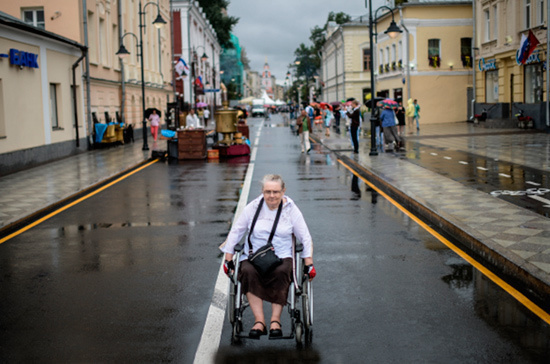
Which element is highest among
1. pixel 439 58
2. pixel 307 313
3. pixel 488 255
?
pixel 439 58

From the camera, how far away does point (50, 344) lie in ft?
17.3

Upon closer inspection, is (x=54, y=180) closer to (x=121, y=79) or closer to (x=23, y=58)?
(x=23, y=58)

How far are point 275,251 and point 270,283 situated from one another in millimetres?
265

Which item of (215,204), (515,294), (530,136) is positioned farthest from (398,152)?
(515,294)

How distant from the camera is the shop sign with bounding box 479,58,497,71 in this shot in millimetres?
Answer: 37938

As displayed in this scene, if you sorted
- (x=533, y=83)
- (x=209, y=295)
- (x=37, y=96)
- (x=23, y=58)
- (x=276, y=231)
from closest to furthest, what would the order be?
(x=276, y=231) → (x=209, y=295) → (x=23, y=58) → (x=37, y=96) → (x=533, y=83)

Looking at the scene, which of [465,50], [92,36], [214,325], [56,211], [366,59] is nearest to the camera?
[214,325]

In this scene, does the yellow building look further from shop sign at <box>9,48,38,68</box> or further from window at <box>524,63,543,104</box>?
shop sign at <box>9,48,38,68</box>

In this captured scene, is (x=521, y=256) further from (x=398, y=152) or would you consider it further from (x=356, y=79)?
(x=356, y=79)

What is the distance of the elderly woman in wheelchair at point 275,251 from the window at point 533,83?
2990 centimetres

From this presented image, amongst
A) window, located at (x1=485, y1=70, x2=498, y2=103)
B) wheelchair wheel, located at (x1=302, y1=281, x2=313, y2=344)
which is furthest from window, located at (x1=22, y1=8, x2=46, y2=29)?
wheelchair wheel, located at (x1=302, y1=281, x2=313, y2=344)

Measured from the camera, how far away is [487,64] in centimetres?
3903

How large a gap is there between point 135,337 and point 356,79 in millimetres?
69588

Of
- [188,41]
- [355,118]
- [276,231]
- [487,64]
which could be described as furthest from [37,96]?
[188,41]
